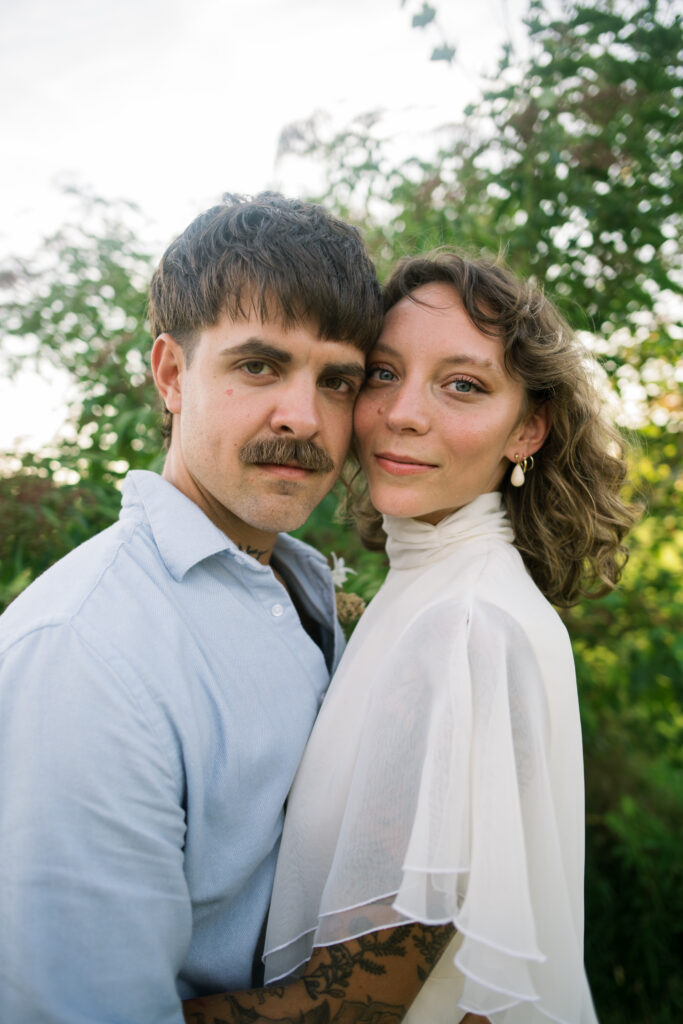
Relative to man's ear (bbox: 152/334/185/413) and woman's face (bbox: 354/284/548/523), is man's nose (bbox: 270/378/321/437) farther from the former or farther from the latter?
man's ear (bbox: 152/334/185/413)

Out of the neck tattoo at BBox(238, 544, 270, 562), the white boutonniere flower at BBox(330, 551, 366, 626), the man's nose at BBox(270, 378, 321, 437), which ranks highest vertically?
the man's nose at BBox(270, 378, 321, 437)

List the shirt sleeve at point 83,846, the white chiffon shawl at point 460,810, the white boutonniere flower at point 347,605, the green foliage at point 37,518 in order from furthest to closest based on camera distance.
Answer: the white boutonniere flower at point 347,605 < the green foliage at point 37,518 < the white chiffon shawl at point 460,810 < the shirt sleeve at point 83,846

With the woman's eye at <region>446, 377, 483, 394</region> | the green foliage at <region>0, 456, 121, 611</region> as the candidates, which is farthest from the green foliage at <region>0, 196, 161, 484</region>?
the woman's eye at <region>446, 377, 483, 394</region>

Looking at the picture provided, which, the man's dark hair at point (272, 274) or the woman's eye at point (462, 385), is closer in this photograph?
the man's dark hair at point (272, 274)

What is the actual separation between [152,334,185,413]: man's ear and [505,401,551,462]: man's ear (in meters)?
0.94

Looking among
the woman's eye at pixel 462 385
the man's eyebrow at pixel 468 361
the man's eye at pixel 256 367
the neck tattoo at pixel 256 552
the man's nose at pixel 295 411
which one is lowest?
the neck tattoo at pixel 256 552

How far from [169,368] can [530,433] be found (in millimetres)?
1053

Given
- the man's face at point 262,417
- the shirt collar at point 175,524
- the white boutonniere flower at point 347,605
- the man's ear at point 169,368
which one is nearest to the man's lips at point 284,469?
the man's face at point 262,417

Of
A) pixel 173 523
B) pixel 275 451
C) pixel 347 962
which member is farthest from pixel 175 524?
pixel 347 962

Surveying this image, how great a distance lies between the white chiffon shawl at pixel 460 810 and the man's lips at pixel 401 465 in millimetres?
306

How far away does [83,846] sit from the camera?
125cm

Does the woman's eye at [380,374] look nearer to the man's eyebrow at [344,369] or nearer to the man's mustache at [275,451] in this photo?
the man's eyebrow at [344,369]

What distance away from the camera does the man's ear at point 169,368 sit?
6.45ft

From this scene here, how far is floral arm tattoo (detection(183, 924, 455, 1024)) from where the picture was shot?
1413 millimetres
